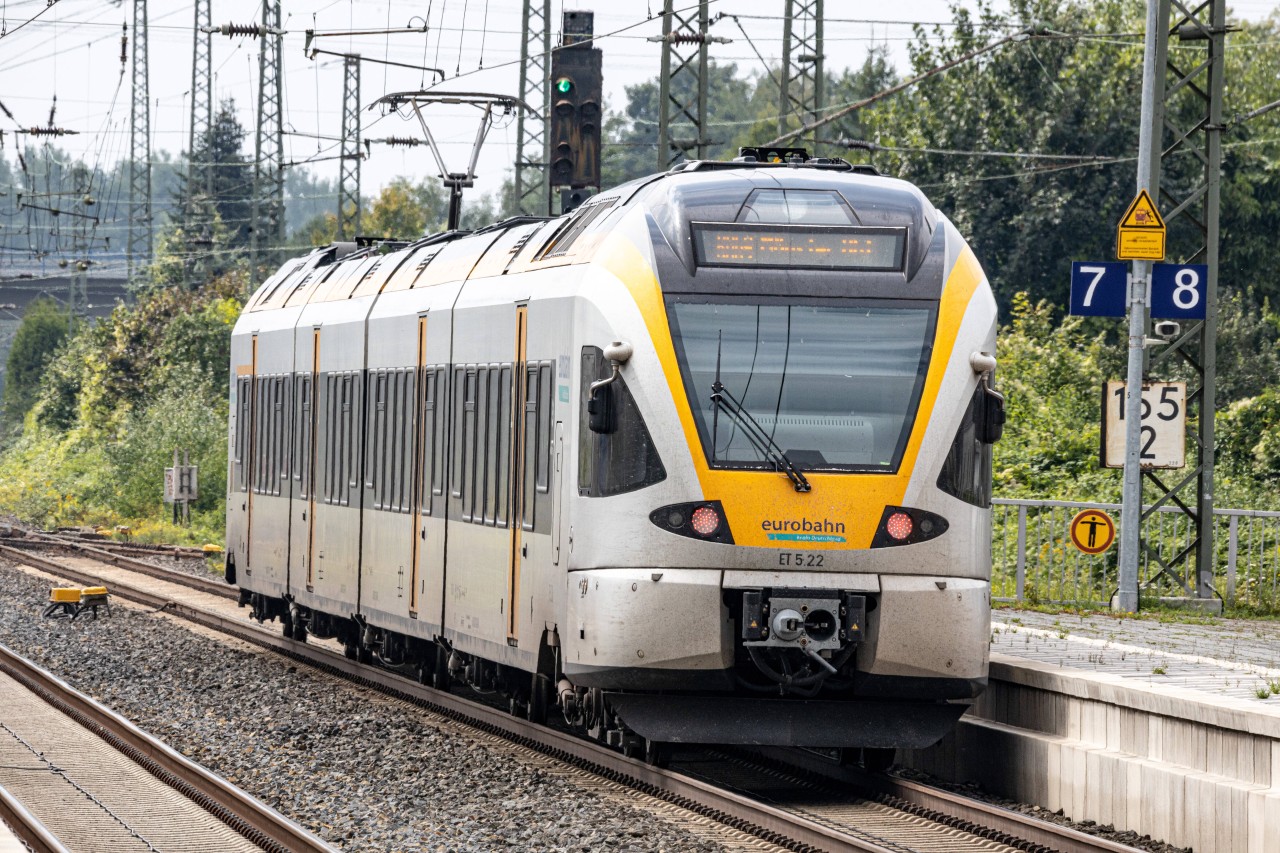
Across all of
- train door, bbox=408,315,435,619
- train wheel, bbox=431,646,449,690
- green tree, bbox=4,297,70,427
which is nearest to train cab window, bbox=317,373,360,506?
train wheel, bbox=431,646,449,690

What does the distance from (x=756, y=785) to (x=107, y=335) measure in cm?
5629

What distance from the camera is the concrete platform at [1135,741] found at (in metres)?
9.96

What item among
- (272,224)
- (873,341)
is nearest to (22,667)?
(873,341)

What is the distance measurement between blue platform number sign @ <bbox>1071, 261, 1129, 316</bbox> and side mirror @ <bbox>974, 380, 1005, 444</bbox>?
6297mm

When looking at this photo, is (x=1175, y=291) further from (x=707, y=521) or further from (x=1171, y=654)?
(x=707, y=521)

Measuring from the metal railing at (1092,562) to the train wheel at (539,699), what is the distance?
22.3 ft

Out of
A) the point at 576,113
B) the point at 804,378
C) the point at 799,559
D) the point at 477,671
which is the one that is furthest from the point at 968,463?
the point at 576,113

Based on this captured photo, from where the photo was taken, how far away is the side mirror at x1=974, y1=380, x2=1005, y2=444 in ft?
39.4

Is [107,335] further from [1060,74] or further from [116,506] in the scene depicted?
[1060,74]

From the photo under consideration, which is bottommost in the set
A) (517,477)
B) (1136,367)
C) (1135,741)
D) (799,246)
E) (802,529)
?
(1135,741)

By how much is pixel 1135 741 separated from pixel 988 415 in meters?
2.02

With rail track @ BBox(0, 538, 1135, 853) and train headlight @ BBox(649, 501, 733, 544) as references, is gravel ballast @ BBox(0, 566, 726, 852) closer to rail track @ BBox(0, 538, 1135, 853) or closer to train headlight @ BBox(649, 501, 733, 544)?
rail track @ BBox(0, 538, 1135, 853)

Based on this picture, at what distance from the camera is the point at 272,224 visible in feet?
173

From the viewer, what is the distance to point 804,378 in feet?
38.8
